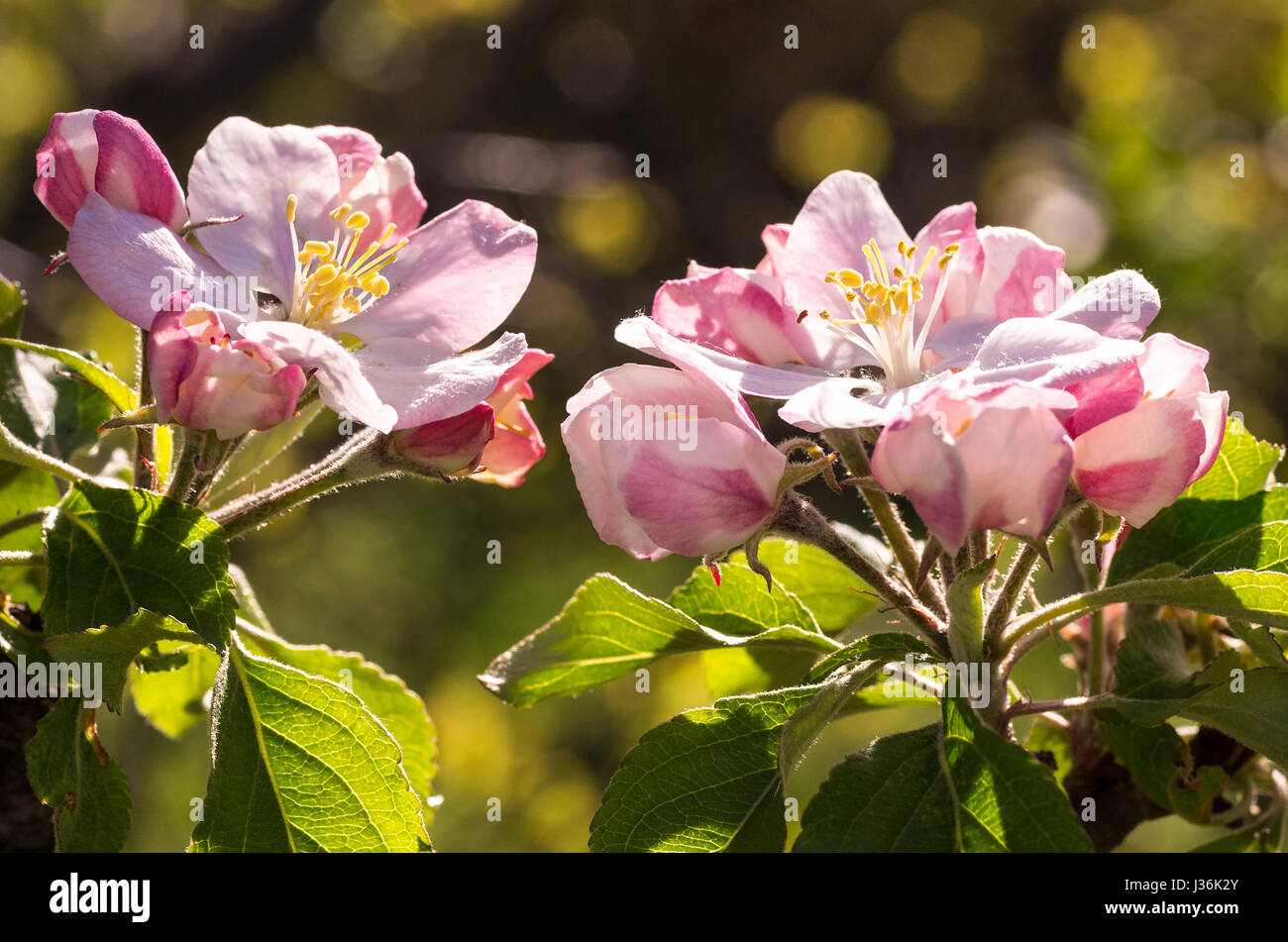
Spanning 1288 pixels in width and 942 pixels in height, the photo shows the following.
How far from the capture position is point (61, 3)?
379cm

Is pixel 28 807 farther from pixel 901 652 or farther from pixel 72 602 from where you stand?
pixel 901 652

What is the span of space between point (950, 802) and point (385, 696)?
0.49 meters

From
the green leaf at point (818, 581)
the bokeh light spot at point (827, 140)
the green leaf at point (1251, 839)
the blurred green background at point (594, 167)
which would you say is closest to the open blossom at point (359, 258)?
the green leaf at point (818, 581)

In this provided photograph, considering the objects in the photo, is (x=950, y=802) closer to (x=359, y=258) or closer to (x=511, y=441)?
(x=511, y=441)

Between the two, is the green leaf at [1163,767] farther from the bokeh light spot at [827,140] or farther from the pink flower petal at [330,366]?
the bokeh light spot at [827,140]

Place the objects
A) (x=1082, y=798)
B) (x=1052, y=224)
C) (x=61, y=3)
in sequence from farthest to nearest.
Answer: (x=61, y=3) → (x=1052, y=224) → (x=1082, y=798)

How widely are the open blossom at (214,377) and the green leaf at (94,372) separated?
0.18 meters

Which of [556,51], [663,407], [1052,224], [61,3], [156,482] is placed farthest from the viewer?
[556,51]

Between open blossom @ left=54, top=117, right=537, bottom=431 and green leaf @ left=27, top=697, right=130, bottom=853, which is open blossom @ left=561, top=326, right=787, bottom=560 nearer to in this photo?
open blossom @ left=54, top=117, right=537, bottom=431

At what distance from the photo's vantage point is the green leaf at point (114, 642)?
756 mm

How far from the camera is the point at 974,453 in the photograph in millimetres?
712
